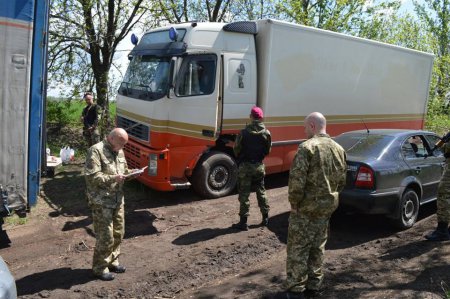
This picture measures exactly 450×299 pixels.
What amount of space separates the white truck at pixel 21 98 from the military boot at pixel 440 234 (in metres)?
5.34

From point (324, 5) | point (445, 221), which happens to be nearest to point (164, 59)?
point (445, 221)

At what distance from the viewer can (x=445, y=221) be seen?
5973 millimetres

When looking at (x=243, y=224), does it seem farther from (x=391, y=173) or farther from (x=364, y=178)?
(x=391, y=173)

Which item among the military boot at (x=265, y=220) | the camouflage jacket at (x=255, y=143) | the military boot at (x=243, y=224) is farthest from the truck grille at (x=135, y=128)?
the military boot at (x=265, y=220)

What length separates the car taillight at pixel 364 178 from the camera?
611cm

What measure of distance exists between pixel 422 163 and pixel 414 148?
27 cm

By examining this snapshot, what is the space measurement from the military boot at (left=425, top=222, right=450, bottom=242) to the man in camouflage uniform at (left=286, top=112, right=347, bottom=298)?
8.12 ft

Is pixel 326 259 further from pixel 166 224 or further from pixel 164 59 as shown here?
pixel 164 59

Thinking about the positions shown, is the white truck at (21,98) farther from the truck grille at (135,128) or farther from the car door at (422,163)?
the car door at (422,163)

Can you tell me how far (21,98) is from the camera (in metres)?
4.98

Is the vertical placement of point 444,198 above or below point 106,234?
above

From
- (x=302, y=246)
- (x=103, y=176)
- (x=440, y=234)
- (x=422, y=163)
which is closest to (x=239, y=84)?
(x=422, y=163)

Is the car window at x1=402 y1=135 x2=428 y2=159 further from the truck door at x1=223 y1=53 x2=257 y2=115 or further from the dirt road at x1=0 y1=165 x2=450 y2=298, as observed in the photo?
the truck door at x1=223 y1=53 x2=257 y2=115

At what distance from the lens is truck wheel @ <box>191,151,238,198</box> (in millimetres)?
7957
